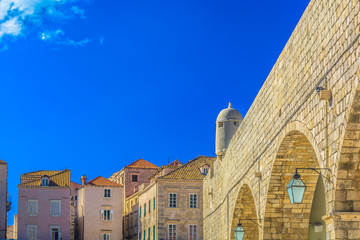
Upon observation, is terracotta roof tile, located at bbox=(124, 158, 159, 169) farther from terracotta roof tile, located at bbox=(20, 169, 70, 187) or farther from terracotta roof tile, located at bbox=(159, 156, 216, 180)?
terracotta roof tile, located at bbox=(159, 156, 216, 180)

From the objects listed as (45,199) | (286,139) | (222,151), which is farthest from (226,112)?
(45,199)

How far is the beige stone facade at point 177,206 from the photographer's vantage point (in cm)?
4353

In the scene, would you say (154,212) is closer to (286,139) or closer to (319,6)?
(286,139)

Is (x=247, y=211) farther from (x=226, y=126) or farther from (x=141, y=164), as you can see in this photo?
(x=141, y=164)

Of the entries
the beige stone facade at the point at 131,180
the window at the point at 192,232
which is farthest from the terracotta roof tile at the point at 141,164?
the window at the point at 192,232

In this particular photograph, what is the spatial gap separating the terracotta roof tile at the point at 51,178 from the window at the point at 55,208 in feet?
4.76

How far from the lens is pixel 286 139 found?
1259 cm

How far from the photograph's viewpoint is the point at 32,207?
163ft

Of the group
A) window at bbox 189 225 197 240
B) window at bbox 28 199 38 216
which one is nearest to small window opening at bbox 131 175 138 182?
window at bbox 28 199 38 216

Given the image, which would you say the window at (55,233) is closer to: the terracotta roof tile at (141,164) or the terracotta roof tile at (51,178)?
the terracotta roof tile at (51,178)

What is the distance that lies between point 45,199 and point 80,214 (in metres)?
4.89

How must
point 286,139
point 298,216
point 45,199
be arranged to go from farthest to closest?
point 45,199 < point 298,216 < point 286,139

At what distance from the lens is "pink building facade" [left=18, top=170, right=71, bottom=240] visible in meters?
49.1

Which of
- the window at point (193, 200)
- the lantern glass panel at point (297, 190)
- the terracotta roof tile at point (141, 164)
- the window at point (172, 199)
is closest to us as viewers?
the lantern glass panel at point (297, 190)
